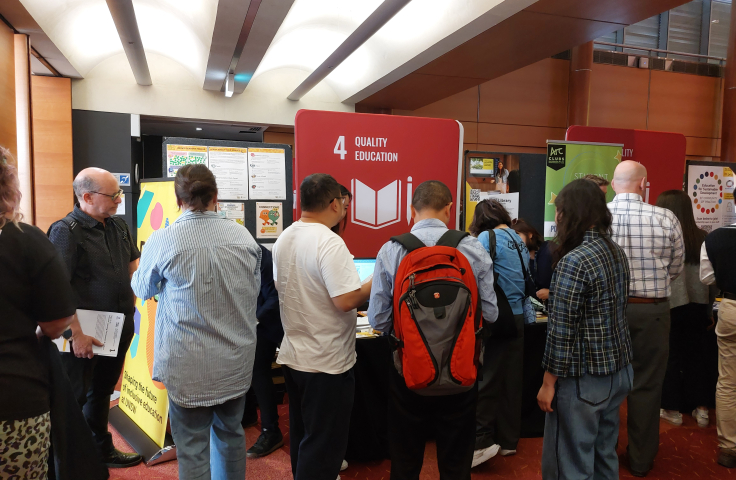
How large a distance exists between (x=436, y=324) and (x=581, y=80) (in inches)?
245

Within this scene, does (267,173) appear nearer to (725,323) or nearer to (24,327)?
(24,327)

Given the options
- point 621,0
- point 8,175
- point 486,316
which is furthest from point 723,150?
point 8,175

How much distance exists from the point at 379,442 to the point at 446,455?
3.17 ft

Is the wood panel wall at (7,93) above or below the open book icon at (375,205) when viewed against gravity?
above

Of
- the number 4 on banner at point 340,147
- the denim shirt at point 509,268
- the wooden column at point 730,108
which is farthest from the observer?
the wooden column at point 730,108

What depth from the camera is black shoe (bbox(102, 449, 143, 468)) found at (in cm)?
262

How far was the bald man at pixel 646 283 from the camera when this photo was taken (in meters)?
2.43

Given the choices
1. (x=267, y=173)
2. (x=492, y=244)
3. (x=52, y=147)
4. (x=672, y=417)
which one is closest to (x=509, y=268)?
(x=492, y=244)

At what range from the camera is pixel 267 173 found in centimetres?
Answer: 303

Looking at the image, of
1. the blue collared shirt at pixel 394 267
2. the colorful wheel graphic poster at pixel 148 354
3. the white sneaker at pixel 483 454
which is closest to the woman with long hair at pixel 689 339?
the white sneaker at pixel 483 454

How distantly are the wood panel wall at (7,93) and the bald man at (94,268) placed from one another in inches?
45.3

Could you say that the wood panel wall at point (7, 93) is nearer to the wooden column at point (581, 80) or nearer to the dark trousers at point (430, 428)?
the dark trousers at point (430, 428)

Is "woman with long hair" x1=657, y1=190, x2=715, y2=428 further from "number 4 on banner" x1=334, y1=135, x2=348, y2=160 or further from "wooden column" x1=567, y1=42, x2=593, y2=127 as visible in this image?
"wooden column" x1=567, y1=42, x2=593, y2=127

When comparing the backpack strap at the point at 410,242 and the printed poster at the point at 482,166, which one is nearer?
the backpack strap at the point at 410,242
